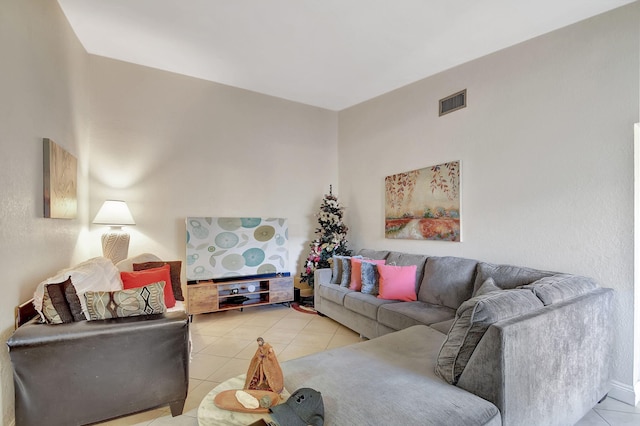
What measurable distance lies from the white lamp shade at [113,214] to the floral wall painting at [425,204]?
322cm

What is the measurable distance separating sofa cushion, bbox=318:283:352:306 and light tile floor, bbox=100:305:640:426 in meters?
0.32

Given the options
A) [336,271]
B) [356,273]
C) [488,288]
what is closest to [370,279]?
[356,273]

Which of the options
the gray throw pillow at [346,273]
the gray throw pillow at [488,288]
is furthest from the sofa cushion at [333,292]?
the gray throw pillow at [488,288]

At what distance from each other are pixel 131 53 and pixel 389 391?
424cm

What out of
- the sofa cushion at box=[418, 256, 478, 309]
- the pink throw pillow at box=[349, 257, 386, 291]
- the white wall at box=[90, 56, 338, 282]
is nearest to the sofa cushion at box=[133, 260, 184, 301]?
the white wall at box=[90, 56, 338, 282]

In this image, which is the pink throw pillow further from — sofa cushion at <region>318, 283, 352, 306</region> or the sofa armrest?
the sofa armrest

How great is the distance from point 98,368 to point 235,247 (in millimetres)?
2410

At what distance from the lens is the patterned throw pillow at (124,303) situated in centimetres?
185

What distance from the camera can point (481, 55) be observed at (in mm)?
3041

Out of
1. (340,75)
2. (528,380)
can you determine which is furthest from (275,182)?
(528,380)

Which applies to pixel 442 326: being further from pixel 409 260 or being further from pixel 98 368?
pixel 98 368

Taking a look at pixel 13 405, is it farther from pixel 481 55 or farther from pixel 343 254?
pixel 481 55

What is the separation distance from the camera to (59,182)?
2453 mm

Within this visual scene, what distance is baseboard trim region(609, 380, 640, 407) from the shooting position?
6.89 feet
